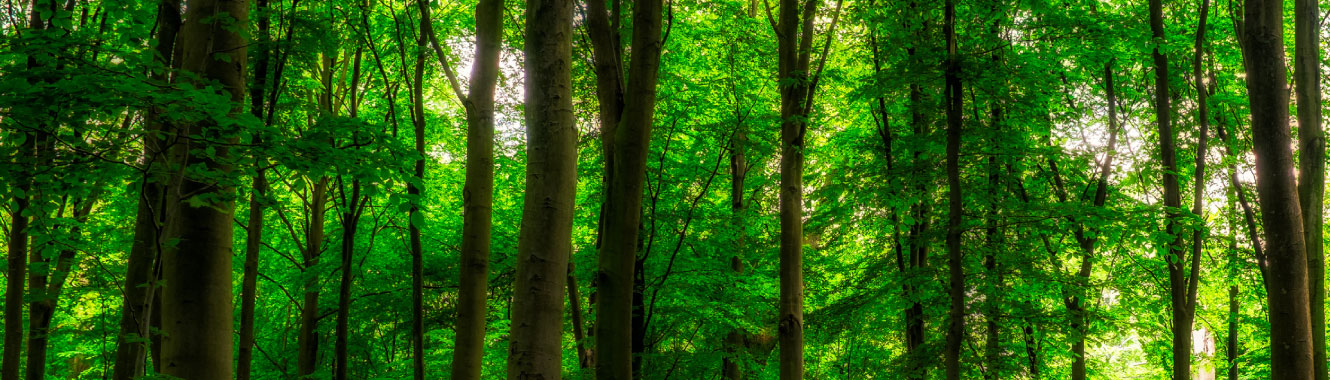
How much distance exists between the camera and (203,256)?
165 inches

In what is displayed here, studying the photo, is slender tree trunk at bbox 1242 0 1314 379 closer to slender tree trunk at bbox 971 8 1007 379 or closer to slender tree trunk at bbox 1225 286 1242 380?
slender tree trunk at bbox 971 8 1007 379

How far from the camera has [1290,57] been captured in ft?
44.9

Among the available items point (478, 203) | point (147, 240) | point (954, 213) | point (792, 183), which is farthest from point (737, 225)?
point (147, 240)

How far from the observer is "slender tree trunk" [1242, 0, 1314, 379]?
5.27 metres

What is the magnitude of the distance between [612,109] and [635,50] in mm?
851

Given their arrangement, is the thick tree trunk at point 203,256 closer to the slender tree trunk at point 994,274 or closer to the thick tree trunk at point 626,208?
the thick tree trunk at point 626,208

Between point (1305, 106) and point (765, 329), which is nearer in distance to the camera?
point (1305, 106)

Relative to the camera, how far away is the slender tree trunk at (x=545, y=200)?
427 centimetres

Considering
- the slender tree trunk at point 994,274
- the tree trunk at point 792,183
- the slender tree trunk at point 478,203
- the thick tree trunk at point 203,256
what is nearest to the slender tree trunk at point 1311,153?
the slender tree trunk at point 994,274

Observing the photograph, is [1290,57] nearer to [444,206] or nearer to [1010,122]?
[1010,122]

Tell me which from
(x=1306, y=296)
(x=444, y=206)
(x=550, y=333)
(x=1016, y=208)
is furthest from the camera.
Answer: (x=444, y=206)

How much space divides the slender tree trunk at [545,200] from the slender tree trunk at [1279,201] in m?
4.55

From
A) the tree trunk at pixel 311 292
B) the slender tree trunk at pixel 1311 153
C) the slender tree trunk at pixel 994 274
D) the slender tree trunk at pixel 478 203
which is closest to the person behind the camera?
the slender tree trunk at pixel 1311 153

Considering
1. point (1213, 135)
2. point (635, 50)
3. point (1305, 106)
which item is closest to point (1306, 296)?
point (1305, 106)
